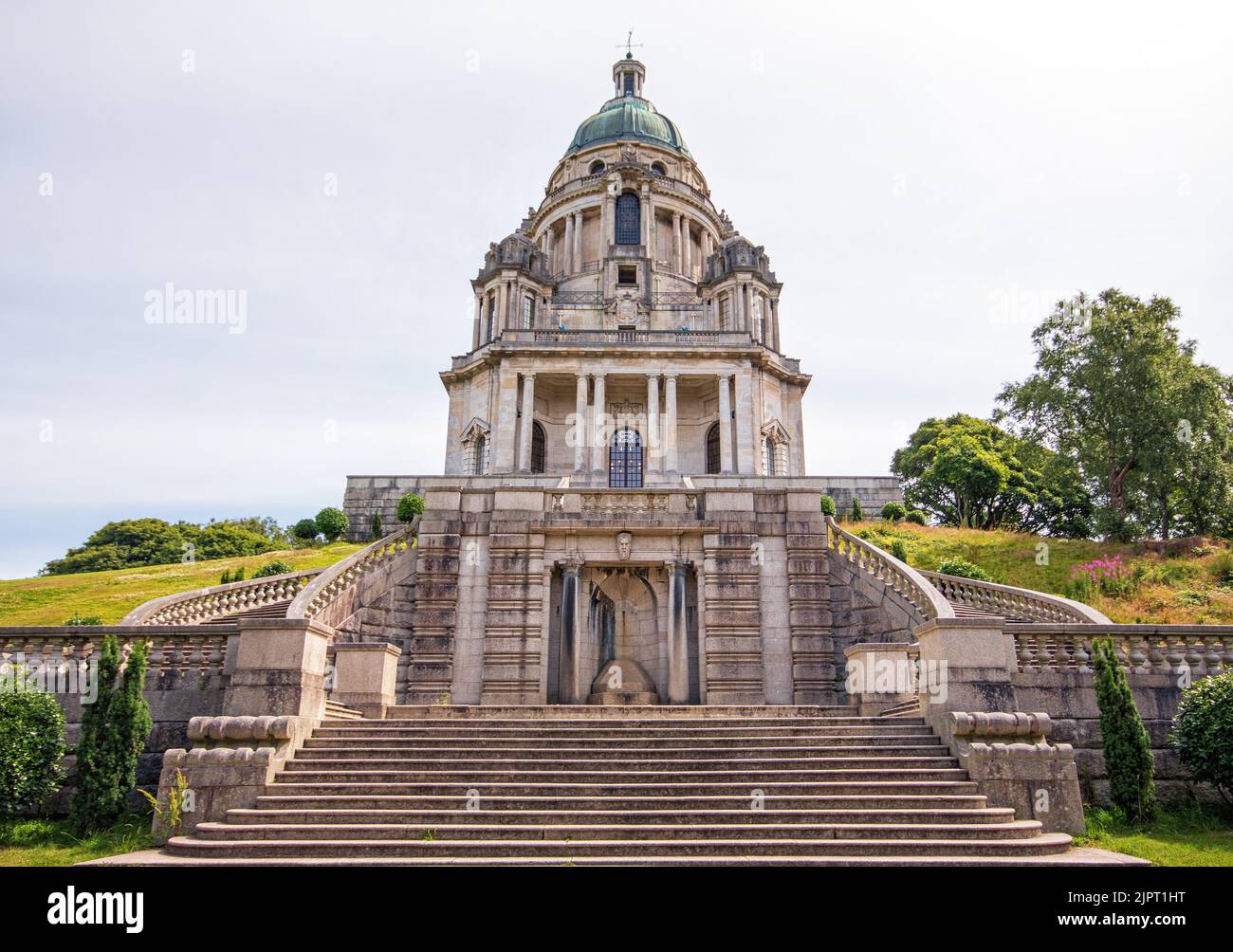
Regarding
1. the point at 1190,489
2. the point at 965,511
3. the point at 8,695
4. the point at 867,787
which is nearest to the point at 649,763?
the point at 867,787

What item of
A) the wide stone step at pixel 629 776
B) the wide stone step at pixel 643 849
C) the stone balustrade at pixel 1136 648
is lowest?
the wide stone step at pixel 643 849

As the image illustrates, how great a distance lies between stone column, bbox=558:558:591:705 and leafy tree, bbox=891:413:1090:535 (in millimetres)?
39432

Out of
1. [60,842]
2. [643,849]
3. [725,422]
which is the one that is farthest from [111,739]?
[725,422]

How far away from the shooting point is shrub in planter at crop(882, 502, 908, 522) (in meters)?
38.2

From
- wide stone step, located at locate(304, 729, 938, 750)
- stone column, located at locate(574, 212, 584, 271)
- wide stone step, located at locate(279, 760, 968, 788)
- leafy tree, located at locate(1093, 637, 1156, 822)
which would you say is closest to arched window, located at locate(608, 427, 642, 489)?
stone column, located at locate(574, 212, 584, 271)

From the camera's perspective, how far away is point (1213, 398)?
31672 millimetres

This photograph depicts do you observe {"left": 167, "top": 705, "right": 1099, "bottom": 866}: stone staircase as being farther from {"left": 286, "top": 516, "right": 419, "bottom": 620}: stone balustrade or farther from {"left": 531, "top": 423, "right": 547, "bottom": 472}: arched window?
{"left": 531, "top": 423, "right": 547, "bottom": 472}: arched window

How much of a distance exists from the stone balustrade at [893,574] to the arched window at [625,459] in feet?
67.8

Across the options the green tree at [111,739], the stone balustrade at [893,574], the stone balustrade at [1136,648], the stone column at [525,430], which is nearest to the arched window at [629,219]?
the stone column at [525,430]

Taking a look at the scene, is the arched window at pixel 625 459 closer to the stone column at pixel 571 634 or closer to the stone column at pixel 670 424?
the stone column at pixel 670 424

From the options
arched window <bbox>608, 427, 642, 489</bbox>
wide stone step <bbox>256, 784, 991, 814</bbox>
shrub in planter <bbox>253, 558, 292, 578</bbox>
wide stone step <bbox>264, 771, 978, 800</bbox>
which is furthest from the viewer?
arched window <bbox>608, 427, 642, 489</bbox>

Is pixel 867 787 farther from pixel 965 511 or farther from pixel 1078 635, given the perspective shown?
pixel 965 511

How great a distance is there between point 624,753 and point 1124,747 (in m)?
8.19

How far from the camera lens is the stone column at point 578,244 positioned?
54.4 meters
